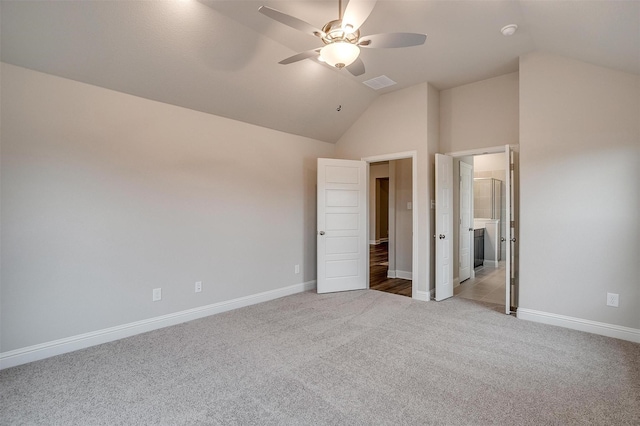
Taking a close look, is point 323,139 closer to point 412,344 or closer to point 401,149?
point 401,149

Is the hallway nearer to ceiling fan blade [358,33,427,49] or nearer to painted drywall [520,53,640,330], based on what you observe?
painted drywall [520,53,640,330]

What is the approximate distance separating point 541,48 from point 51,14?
4.56 meters

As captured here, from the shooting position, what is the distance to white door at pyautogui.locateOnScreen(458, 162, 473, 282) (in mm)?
5348

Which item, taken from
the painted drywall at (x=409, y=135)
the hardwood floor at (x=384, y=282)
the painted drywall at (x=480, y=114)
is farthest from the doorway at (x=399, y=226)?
the painted drywall at (x=480, y=114)

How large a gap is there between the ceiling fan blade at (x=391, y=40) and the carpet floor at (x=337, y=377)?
8.10 ft

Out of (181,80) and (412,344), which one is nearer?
(412,344)

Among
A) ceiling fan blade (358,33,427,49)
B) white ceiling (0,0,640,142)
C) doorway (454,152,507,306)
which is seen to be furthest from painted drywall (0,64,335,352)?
doorway (454,152,507,306)

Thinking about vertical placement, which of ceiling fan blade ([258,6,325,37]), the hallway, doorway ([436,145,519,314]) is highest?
ceiling fan blade ([258,6,325,37])

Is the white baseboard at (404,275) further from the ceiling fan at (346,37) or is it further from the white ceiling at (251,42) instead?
the ceiling fan at (346,37)

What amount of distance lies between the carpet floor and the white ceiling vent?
315cm

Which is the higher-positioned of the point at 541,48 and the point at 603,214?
the point at 541,48

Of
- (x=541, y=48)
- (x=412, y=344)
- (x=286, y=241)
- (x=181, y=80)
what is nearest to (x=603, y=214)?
(x=541, y=48)

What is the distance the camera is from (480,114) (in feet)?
13.9

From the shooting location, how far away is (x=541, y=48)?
10.9 ft
